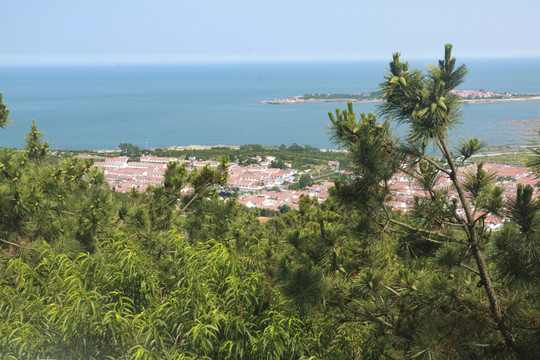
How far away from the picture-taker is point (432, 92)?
5.62ft

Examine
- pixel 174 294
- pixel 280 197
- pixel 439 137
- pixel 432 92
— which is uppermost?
pixel 432 92

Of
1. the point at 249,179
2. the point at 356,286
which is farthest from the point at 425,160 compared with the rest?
the point at 249,179

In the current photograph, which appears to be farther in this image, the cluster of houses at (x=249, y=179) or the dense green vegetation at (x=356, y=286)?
the cluster of houses at (x=249, y=179)

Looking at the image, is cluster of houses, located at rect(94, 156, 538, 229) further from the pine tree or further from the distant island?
the pine tree

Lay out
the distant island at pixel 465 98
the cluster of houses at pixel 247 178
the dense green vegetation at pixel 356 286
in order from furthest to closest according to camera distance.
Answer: the distant island at pixel 465 98
the cluster of houses at pixel 247 178
the dense green vegetation at pixel 356 286

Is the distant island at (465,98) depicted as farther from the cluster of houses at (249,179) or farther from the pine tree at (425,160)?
the pine tree at (425,160)

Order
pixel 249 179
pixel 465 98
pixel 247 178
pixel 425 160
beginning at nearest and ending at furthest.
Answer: pixel 425 160, pixel 249 179, pixel 247 178, pixel 465 98

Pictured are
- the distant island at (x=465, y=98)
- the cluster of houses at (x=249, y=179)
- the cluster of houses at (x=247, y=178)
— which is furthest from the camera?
the distant island at (x=465, y=98)

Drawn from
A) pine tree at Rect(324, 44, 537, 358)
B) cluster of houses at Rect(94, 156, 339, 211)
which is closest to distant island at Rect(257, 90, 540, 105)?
cluster of houses at Rect(94, 156, 339, 211)

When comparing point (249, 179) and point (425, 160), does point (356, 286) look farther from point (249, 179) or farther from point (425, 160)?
point (249, 179)

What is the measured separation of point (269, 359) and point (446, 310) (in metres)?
0.78

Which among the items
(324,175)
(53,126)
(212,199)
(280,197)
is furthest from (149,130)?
(212,199)

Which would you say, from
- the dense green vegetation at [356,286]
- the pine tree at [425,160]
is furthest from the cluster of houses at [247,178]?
the pine tree at [425,160]

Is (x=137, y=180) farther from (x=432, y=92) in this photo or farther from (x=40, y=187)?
(x=432, y=92)
